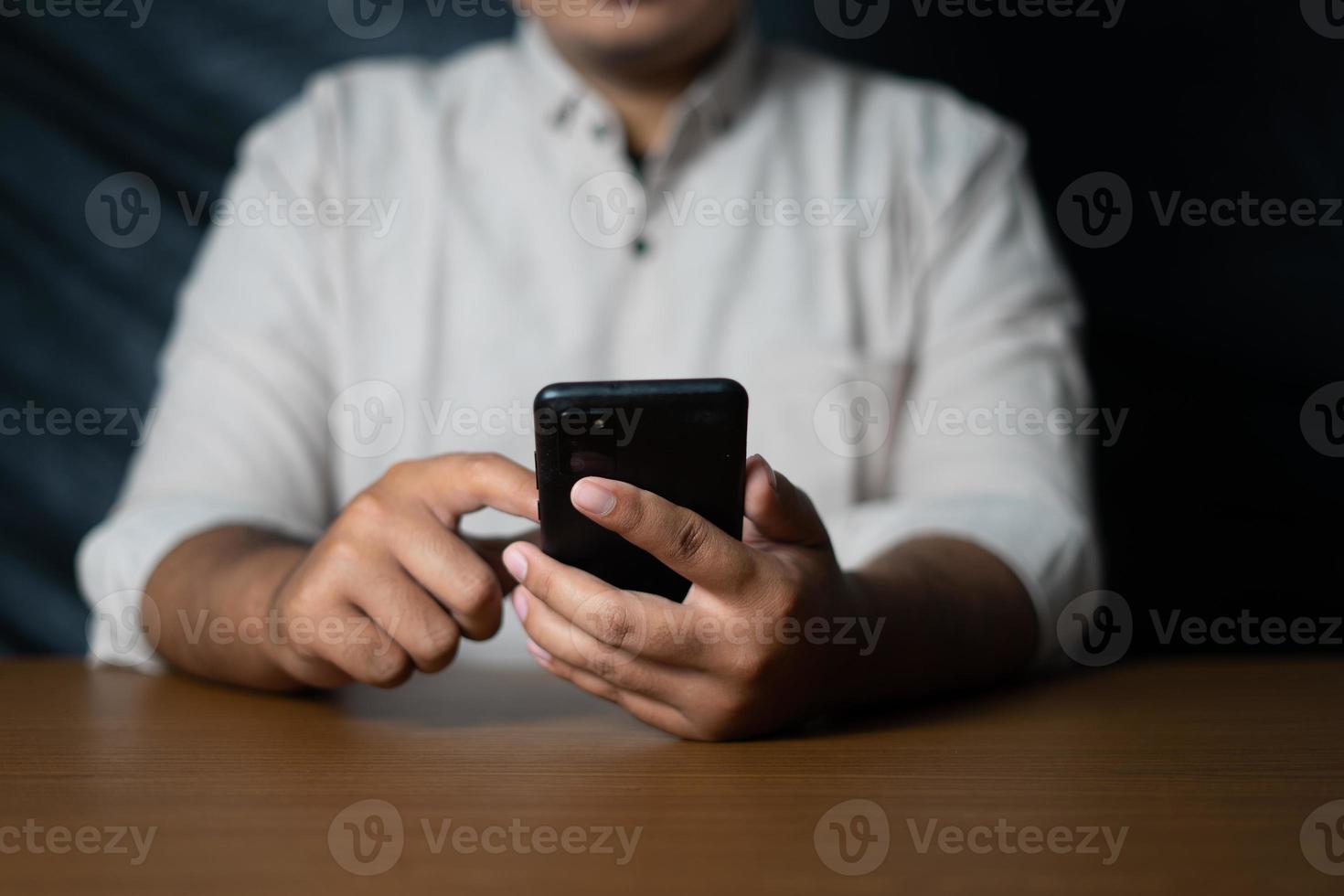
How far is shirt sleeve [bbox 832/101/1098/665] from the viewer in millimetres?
824

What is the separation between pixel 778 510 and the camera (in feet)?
1.82

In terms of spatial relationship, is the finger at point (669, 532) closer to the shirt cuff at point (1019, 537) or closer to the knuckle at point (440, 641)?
the knuckle at point (440, 641)

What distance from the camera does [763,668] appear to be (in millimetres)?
553

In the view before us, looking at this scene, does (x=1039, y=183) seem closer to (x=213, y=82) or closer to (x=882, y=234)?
(x=882, y=234)

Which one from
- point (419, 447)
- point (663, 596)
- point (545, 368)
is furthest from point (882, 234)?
point (663, 596)

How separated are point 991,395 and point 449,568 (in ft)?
1.69

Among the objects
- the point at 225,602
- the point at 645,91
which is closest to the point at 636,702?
the point at 225,602

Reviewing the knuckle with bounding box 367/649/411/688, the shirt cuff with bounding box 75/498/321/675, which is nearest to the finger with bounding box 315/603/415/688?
the knuckle with bounding box 367/649/411/688

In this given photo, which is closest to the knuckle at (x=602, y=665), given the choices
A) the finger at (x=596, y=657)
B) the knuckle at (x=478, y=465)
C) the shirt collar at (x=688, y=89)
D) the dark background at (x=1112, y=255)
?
the finger at (x=596, y=657)

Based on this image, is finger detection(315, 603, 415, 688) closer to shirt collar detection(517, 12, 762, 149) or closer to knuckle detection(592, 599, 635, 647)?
knuckle detection(592, 599, 635, 647)

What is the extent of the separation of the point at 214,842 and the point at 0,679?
0.44m

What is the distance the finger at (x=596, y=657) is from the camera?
55 cm

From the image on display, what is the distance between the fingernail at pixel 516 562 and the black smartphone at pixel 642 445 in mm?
13

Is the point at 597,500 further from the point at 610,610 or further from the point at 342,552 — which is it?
the point at 342,552
